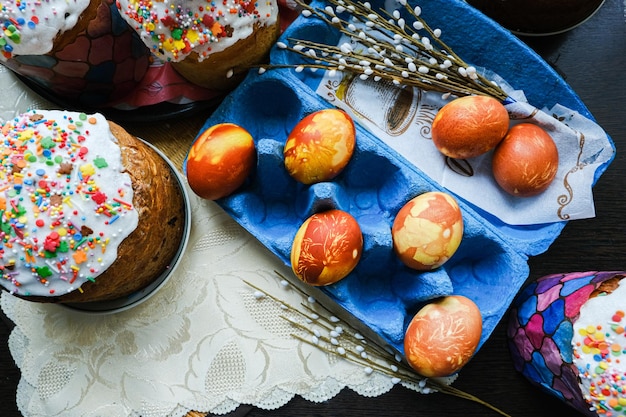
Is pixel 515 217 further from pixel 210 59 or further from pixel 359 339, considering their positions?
pixel 210 59

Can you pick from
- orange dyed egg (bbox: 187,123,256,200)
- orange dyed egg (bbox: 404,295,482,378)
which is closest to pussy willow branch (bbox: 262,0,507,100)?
orange dyed egg (bbox: 187,123,256,200)


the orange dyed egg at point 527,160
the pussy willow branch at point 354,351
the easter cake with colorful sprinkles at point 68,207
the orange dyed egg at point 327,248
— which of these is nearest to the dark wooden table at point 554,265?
the pussy willow branch at point 354,351

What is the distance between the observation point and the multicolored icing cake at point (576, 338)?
2.28ft

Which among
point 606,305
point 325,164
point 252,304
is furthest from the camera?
point 252,304

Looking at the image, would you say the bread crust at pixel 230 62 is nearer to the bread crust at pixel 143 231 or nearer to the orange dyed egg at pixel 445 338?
the bread crust at pixel 143 231

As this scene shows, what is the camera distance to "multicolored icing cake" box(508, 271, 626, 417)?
0.69 meters

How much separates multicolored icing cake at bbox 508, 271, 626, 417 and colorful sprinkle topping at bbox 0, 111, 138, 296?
0.62m

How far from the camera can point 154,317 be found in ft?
3.02

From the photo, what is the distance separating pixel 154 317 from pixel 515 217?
63 cm

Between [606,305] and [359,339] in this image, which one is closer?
[606,305]

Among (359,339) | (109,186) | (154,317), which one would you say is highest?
(109,186)

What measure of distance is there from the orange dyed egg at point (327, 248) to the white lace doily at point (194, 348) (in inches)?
5.3

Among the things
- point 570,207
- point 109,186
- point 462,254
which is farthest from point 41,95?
point 570,207

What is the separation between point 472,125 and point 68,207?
23.0 inches
